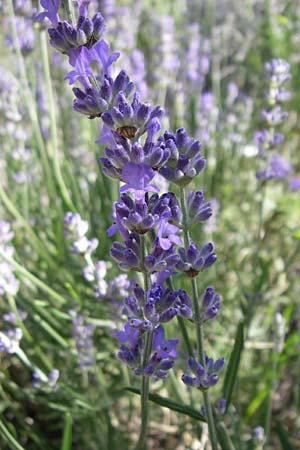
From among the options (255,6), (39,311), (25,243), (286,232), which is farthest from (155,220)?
(255,6)

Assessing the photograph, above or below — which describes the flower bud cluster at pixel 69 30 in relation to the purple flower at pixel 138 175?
above

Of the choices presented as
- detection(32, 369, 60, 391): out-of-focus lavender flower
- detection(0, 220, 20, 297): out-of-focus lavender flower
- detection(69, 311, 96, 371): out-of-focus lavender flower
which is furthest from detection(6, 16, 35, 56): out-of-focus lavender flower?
detection(32, 369, 60, 391): out-of-focus lavender flower

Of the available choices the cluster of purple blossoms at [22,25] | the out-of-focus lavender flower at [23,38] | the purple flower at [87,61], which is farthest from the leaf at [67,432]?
the out-of-focus lavender flower at [23,38]

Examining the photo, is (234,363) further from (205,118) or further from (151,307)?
(205,118)

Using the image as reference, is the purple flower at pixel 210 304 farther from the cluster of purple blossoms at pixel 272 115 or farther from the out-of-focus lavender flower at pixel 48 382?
the cluster of purple blossoms at pixel 272 115

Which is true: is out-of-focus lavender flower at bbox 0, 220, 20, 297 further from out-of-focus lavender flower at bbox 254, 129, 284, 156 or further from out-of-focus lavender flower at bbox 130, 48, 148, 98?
out-of-focus lavender flower at bbox 130, 48, 148, 98

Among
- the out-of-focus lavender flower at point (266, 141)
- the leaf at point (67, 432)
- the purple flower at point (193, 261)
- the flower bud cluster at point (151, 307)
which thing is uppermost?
the out-of-focus lavender flower at point (266, 141)

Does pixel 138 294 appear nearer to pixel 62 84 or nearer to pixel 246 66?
pixel 62 84
